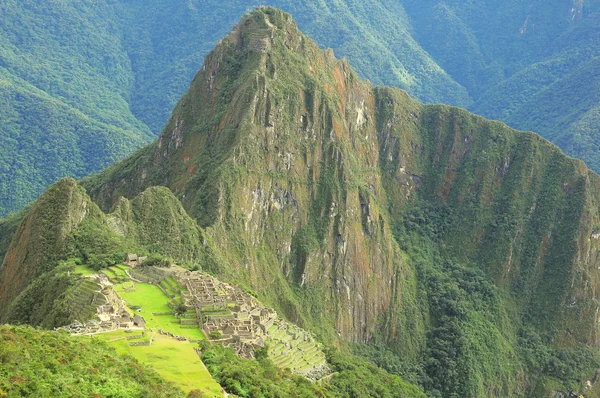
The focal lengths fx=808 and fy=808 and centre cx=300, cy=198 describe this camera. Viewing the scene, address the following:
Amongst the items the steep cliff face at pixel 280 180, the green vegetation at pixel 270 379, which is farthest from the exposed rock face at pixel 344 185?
the green vegetation at pixel 270 379

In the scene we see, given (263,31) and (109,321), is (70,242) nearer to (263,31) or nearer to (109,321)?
(109,321)

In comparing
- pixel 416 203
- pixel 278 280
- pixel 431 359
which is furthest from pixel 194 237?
pixel 416 203

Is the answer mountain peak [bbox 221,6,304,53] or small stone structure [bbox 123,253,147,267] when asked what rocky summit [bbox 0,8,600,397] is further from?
small stone structure [bbox 123,253,147,267]

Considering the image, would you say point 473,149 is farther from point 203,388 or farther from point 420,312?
point 203,388

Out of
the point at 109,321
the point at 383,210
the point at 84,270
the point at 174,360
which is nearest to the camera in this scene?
the point at 174,360

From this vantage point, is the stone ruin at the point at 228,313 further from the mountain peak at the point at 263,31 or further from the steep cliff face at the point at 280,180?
the mountain peak at the point at 263,31

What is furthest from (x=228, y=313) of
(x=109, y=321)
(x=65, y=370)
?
(x=65, y=370)

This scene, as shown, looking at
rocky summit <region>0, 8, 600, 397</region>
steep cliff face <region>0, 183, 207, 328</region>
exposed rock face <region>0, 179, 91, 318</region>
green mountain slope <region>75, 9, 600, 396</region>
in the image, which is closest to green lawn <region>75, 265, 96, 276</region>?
steep cliff face <region>0, 183, 207, 328</region>
